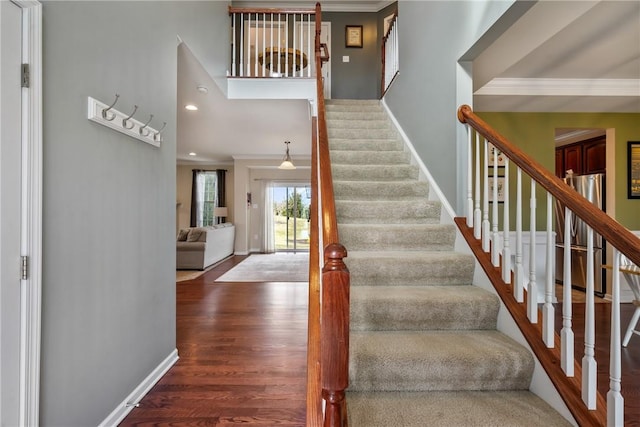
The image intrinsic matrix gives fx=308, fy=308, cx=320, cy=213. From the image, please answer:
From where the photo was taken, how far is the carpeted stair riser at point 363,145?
3453mm

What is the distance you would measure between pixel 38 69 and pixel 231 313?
2.89m

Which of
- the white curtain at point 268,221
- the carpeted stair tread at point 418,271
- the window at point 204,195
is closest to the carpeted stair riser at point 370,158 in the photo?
the carpeted stair tread at point 418,271

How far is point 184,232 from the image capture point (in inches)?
252

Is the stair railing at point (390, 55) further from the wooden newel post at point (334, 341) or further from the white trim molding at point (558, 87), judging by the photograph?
the wooden newel post at point (334, 341)

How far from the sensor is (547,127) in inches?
153

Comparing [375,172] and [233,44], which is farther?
[233,44]

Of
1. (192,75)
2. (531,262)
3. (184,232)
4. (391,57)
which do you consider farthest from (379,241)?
(184,232)

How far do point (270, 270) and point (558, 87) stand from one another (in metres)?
5.07

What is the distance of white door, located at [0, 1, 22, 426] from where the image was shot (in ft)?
3.72

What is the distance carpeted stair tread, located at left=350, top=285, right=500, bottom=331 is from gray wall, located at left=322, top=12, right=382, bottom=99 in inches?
219

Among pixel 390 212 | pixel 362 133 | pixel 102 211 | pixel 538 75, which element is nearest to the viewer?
pixel 102 211

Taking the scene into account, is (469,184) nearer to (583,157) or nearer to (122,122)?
(122,122)

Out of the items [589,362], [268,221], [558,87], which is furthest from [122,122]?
[268,221]

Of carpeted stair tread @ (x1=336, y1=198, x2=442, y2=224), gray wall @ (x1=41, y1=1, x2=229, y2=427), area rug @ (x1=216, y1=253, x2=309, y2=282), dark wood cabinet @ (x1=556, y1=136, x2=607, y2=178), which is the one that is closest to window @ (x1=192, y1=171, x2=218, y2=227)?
area rug @ (x1=216, y1=253, x2=309, y2=282)
